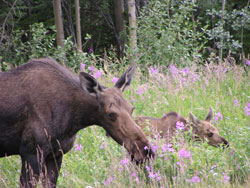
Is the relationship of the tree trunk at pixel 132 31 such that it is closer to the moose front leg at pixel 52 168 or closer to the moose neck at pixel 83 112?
the moose neck at pixel 83 112

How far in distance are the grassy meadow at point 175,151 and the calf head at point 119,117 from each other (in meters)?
0.30

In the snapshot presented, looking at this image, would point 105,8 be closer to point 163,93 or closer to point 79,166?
point 163,93

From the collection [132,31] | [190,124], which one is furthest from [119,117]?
[132,31]

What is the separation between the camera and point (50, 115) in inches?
202

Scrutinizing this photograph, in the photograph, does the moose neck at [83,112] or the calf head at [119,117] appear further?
the moose neck at [83,112]

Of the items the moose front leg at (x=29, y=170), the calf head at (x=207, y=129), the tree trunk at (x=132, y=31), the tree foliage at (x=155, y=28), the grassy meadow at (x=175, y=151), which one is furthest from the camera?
the tree trunk at (x=132, y=31)

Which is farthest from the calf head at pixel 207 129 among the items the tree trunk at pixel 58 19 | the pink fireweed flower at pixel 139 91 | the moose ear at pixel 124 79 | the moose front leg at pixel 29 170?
the tree trunk at pixel 58 19

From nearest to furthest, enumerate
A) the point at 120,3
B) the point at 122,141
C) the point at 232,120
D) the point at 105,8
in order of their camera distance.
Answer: the point at 122,141
the point at 232,120
the point at 120,3
the point at 105,8

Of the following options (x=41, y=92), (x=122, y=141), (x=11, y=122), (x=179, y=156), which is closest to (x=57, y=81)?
(x=41, y=92)

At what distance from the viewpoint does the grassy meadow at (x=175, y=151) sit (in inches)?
204

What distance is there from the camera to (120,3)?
68.6ft

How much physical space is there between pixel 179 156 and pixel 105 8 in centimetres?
1826

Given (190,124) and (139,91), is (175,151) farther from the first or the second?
(139,91)

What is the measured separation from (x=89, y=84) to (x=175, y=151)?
1.48 metres
